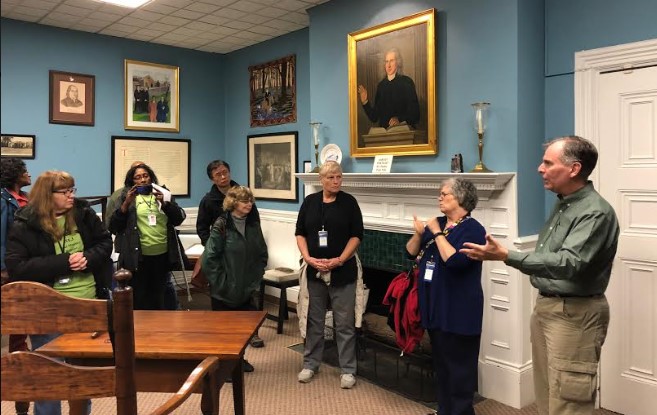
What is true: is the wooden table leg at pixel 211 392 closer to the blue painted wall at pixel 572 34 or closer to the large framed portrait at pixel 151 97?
the blue painted wall at pixel 572 34

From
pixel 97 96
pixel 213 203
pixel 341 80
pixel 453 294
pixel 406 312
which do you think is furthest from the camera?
pixel 97 96

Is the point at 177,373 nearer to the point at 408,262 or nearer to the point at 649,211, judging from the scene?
the point at 408,262

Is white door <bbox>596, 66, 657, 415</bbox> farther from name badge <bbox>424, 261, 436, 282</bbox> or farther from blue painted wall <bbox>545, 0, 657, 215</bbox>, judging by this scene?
name badge <bbox>424, 261, 436, 282</bbox>

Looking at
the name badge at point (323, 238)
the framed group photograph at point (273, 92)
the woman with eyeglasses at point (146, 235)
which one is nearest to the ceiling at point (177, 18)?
the framed group photograph at point (273, 92)

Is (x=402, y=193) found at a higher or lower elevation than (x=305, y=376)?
higher

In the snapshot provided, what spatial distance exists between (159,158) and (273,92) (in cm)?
144

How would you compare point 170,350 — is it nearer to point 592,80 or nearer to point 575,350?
point 575,350

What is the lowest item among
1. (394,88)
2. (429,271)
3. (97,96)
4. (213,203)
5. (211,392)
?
(211,392)

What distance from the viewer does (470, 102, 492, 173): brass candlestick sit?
3.16 metres

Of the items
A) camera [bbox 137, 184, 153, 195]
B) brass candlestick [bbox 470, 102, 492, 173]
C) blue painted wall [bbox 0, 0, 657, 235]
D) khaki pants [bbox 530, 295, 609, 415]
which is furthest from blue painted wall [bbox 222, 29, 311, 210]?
khaki pants [bbox 530, 295, 609, 415]

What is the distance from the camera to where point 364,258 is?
13.0ft

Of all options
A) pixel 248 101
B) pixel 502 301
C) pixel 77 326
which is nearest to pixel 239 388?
pixel 77 326

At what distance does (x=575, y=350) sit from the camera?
2.08m

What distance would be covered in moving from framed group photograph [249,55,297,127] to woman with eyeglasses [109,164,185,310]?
6.85 ft
